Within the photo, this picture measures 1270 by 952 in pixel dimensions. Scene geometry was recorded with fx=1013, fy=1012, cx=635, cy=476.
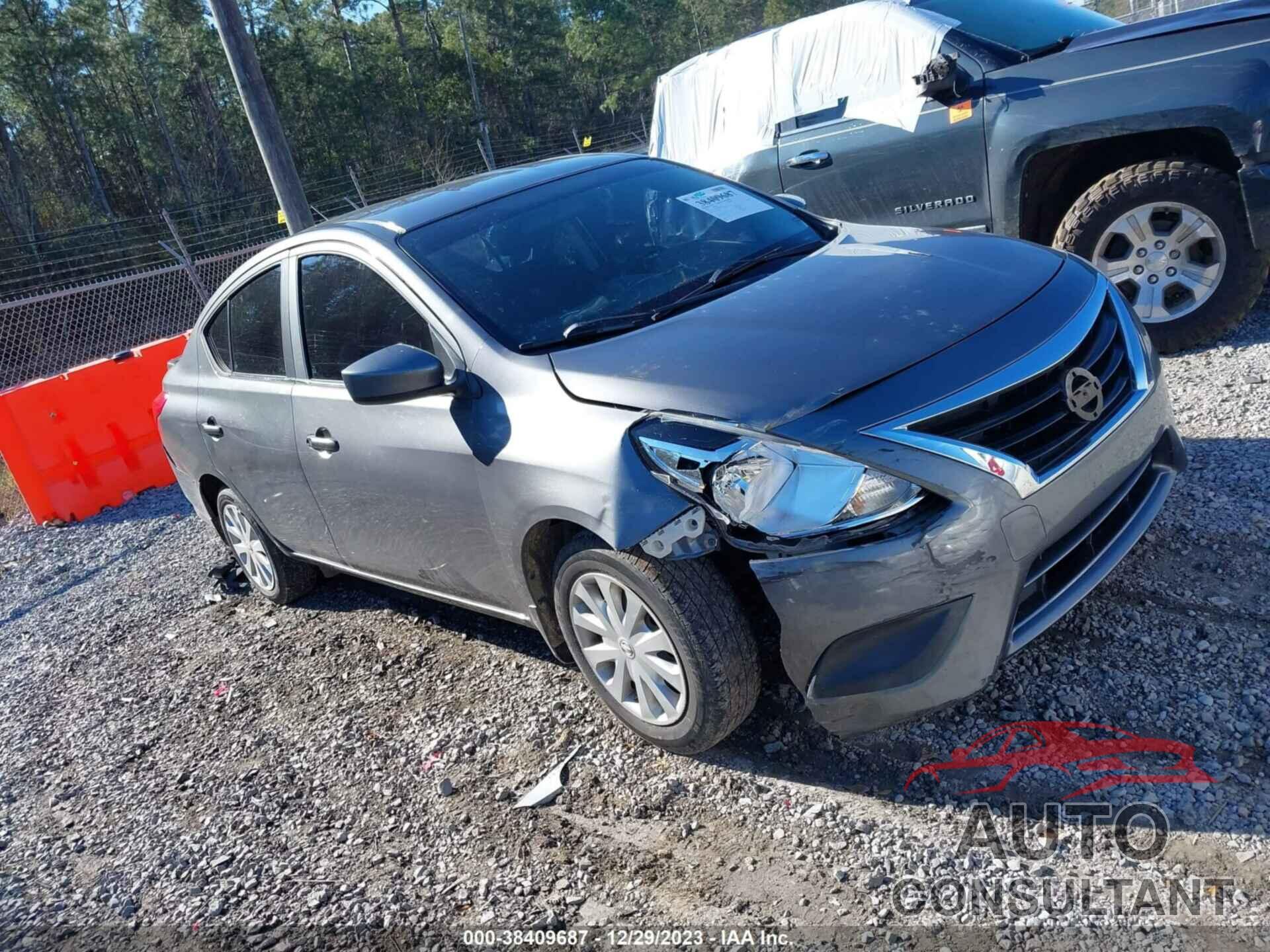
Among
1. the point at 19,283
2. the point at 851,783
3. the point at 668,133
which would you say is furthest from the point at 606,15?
the point at 851,783

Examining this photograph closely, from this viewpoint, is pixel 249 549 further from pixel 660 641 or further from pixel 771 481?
pixel 771 481

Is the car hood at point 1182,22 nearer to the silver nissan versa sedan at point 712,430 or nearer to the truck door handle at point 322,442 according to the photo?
the silver nissan versa sedan at point 712,430

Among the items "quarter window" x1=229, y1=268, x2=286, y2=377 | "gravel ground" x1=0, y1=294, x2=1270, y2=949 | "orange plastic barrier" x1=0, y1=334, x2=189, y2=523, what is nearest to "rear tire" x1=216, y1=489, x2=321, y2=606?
"gravel ground" x1=0, y1=294, x2=1270, y2=949

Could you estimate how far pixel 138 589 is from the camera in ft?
20.4

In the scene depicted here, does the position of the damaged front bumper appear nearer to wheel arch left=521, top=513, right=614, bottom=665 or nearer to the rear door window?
wheel arch left=521, top=513, right=614, bottom=665

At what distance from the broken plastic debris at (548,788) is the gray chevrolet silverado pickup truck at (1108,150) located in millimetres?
3440

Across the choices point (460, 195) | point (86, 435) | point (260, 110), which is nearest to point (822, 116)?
point (460, 195)

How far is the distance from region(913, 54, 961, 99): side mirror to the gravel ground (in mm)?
1988

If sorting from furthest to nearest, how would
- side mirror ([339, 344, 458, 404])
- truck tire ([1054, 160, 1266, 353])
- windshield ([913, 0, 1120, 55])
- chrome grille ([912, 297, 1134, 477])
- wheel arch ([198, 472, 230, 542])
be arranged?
windshield ([913, 0, 1120, 55]) → wheel arch ([198, 472, 230, 542]) → truck tire ([1054, 160, 1266, 353]) → side mirror ([339, 344, 458, 404]) → chrome grille ([912, 297, 1134, 477])

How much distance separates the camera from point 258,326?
4.50 m

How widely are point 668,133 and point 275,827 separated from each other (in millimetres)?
5950

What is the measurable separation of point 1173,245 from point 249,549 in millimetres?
4887

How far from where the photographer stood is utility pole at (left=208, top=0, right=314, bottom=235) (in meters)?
8.34

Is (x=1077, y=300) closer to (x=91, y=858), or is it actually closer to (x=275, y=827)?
(x=275, y=827)
